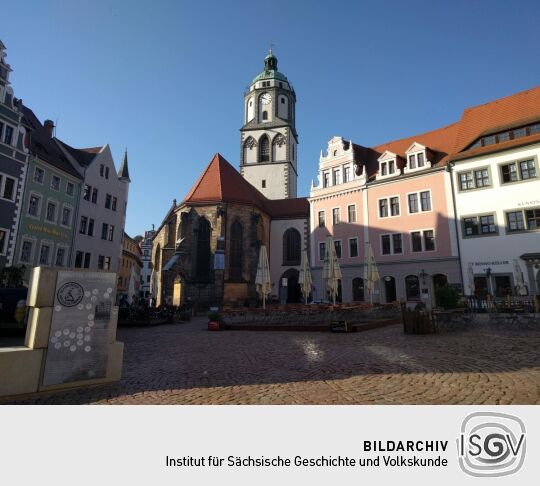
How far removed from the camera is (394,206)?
27781mm

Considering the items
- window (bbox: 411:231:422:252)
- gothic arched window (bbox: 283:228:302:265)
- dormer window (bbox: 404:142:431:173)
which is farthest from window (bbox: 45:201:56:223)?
dormer window (bbox: 404:142:431:173)

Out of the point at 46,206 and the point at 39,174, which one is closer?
the point at 39,174

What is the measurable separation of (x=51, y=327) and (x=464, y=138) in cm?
2871

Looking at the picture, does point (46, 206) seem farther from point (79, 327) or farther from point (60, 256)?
point (79, 327)

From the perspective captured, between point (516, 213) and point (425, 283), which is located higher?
point (516, 213)

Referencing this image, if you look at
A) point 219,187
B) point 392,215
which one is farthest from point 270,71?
point 392,215

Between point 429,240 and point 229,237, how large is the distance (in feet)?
56.2

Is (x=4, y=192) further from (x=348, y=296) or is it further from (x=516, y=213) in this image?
(x=516, y=213)

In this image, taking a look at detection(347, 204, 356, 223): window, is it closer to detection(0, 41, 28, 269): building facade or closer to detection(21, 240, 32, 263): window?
detection(21, 240, 32, 263): window

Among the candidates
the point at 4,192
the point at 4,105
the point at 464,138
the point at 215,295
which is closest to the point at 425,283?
the point at 464,138

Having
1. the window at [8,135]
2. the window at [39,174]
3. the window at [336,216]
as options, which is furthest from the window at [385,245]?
the window at [8,135]

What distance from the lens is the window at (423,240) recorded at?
2542 centimetres

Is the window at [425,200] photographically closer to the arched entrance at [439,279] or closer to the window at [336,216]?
the arched entrance at [439,279]
